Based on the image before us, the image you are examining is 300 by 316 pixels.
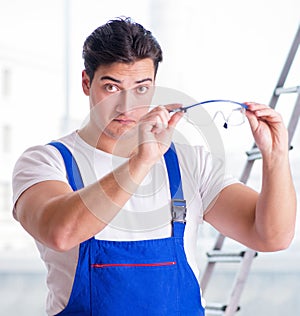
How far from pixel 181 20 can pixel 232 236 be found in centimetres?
242

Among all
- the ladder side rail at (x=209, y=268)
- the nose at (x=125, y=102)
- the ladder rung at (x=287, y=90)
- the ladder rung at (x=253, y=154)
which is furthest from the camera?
the ladder side rail at (x=209, y=268)

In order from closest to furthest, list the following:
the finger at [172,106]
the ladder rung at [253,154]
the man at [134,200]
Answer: the finger at [172,106], the man at [134,200], the ladder rung at [253,154]

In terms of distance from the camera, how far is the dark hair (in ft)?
5.64

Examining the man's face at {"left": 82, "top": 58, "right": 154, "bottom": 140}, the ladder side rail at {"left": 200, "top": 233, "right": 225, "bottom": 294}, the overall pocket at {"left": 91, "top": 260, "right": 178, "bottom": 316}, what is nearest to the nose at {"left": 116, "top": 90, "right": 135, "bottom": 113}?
the man's face at {"left": 82, "top": 58, "right": 154, "bottom": 140}

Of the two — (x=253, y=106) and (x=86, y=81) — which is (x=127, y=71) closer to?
(x=86, y=81)

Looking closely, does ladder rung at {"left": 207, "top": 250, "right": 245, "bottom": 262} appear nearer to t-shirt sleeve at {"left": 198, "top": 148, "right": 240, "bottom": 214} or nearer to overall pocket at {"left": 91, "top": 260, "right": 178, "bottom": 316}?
t-shirt sleeve at {"left": 198, "top": 148, "right": 240, "bottom": 214}

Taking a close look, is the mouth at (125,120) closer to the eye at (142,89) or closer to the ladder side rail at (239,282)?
the eye at (142,89)

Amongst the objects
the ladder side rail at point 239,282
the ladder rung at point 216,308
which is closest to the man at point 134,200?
the ladder side rail at point 239,282

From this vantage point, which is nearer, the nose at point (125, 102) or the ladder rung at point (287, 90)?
the nose at point (125, 102)

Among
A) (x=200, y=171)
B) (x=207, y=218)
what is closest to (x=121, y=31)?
(x=200, y=171)

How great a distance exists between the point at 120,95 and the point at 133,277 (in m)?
0.42

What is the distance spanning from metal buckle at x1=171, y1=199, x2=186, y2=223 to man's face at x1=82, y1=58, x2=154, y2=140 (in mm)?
210

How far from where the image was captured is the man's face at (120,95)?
5.50 feet

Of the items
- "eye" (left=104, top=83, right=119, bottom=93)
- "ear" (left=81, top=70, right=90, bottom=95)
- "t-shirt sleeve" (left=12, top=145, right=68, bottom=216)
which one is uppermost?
"eye" (left=104, top=83, right=119, bottom=93)
